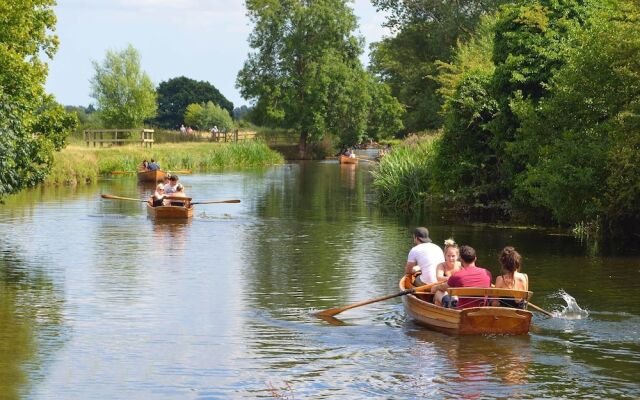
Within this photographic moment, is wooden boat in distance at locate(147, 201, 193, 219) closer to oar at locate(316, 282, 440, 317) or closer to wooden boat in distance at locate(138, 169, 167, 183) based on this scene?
oar at locate(316, 282, 440, 317)

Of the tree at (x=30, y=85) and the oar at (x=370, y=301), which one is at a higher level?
the tree at (x=30, y=85)

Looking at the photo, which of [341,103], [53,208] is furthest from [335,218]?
[341,103]

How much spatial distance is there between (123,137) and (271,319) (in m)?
67.1

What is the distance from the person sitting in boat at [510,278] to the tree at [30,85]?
645 inches

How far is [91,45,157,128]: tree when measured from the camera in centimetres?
10206

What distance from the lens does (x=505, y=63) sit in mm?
37281

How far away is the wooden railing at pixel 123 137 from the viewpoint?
79938 millimetres

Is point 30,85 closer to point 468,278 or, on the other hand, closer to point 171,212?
point 171,212

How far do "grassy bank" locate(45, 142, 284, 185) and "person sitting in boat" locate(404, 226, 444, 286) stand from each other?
34.3 meters

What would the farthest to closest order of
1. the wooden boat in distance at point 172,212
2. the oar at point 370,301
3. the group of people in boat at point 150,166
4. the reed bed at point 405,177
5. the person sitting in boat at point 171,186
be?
the group of people in boat at point 150,166 < the reed bed at point 405,177 < the person sitting in boat at point 171,186 < the wooden boat in distance at point 172,212 < the oar at point 370,301

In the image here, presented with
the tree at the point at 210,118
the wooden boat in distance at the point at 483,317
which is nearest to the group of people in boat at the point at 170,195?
the wooden boat in distance at the point at 483,317

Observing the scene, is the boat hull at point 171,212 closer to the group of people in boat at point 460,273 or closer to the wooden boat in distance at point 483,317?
the group of people in boat at point 460,273

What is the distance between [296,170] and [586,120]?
50.4m

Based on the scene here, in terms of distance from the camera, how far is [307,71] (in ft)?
341
